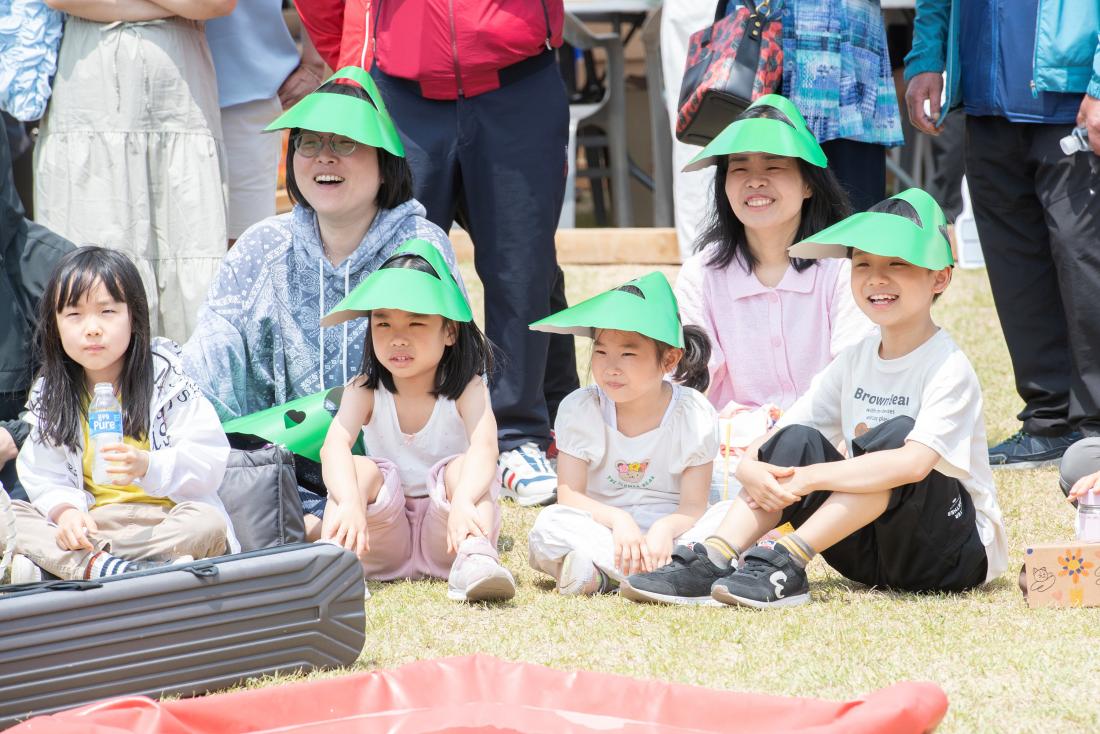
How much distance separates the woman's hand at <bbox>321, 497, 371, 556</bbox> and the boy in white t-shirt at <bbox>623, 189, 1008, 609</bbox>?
2.09ft

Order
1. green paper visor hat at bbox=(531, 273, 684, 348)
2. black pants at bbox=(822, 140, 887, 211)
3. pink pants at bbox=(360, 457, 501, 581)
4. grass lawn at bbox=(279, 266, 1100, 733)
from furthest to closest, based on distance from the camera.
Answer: black pants at bbox=(822, 140, 887, 211)
pink pants at bbox=(360, 457, 501, 581)
green paper visor hat at bbox=(531, 273, 684, 348)
grass lawn at bbox=(279, 266, 1100, 733)

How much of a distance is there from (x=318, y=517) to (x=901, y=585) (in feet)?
5.04

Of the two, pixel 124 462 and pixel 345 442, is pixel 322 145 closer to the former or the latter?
pixel 345 442

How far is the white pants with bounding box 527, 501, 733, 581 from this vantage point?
3594 millimetres

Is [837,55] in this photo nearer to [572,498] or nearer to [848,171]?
[848,171]

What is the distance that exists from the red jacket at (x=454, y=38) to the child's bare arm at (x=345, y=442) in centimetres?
120

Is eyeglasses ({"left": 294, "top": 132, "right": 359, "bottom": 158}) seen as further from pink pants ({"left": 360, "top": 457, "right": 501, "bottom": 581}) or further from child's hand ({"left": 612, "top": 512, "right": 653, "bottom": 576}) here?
child's hand ({"left": 612, "top": 512, "right": 653, "bottom": 576})

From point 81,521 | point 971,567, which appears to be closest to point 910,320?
point 971,567

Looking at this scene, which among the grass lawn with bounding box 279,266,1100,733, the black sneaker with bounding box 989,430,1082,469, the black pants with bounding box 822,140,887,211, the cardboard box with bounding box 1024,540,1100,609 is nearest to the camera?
the grass lawn with bounding box 279,266,1100,733

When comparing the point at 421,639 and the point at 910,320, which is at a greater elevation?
the point at 910,320

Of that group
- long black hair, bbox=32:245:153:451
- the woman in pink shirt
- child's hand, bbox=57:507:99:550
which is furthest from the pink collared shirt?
child's hand, bbox=57:507:99:550

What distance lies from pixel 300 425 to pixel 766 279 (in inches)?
55.6

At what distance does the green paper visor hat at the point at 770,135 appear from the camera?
4.05 m

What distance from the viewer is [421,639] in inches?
125
